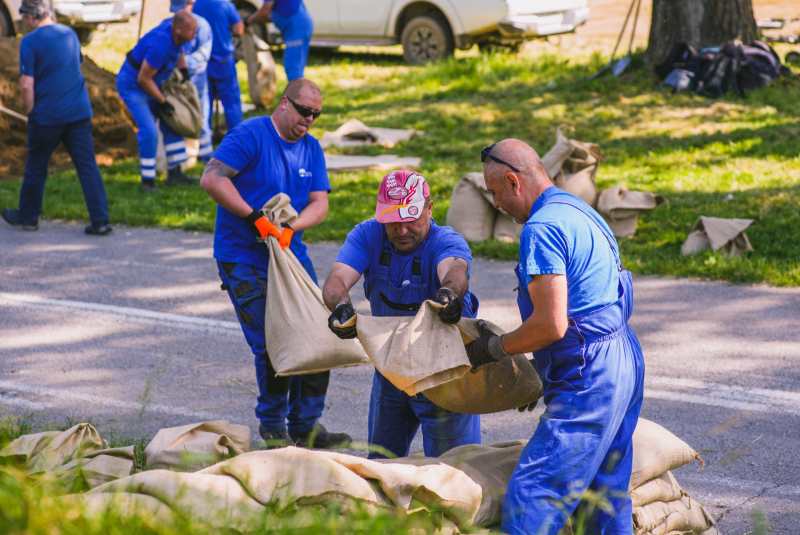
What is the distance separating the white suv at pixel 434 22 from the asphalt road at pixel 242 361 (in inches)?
300

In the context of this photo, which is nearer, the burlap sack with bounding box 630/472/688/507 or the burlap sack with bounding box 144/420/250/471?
the burlap sack with bounding box 630/472/688/507

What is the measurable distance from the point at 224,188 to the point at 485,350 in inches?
75.3

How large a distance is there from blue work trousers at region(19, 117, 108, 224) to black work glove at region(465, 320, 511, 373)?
6247 mm

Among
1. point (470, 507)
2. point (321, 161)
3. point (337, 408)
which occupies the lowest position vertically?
point (337, 408)

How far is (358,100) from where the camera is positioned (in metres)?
13.4

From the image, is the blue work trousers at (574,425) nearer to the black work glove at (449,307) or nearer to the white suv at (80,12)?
the black work glove at (449,307)

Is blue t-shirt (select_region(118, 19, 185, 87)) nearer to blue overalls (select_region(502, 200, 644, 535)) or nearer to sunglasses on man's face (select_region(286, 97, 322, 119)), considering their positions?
sunglasses on man's face (select_region(286, 97, 322, 119))

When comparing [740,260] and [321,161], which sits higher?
[321,161]

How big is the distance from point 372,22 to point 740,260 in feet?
32.4

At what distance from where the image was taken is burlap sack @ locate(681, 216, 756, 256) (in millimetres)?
7180

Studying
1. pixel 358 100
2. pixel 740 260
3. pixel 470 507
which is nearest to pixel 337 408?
pixel 470 507

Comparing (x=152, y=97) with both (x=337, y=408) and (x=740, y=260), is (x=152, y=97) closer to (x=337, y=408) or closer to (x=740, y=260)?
(x=337, y=408)

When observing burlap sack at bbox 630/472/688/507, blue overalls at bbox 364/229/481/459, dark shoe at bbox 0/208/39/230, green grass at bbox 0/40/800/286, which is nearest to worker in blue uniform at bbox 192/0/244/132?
green grass at bbox 0/40/800/286

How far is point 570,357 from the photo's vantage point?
9.32 ft
